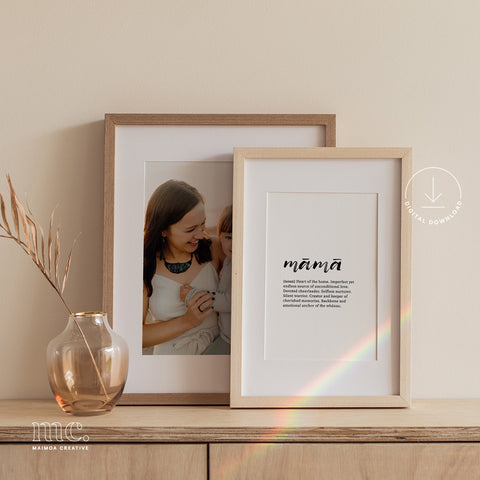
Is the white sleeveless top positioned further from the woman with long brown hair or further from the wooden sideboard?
the wooden sideboard

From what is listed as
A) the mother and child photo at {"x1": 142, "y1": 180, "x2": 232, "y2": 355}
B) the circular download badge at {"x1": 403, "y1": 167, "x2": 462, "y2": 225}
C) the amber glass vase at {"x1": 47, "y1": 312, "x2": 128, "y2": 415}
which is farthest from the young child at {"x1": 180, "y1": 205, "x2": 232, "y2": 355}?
the circular download badge at {"x1": 403, "y1": 167, "x2": 462, "y2": 225}

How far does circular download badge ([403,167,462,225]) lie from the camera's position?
1.00 m

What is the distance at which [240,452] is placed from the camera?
780 millimetres

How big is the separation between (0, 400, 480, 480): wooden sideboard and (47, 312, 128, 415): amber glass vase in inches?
2.6

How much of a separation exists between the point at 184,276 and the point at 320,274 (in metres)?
0.25

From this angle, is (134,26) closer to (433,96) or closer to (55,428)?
(433,96)

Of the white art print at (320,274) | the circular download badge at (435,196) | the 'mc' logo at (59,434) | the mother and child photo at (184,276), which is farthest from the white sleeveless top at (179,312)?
the circular download badge at (435,196)

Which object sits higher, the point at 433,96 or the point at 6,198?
the point at 433,96

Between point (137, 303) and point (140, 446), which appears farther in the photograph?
point (137, 303)

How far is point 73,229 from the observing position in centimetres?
100

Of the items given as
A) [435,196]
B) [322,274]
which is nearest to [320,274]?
[322,274]

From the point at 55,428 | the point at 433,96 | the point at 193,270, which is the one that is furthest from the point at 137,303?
the point at 433,96

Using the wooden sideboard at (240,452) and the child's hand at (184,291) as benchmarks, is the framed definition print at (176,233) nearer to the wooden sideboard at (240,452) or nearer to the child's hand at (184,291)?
the child's hand at (184,291)

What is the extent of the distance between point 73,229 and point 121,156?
0.17 meters
